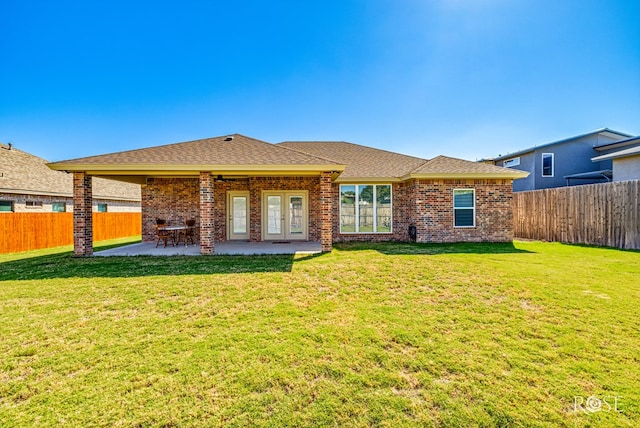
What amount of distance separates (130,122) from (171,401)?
18313mm

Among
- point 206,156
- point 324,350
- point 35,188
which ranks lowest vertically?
point 324,350

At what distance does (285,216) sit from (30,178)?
14.3 meters

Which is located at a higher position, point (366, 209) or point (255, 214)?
point (366, 209)

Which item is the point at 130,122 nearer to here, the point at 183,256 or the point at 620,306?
the point at 183,256

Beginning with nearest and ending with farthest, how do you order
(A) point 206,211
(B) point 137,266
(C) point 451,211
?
(B) point 137,266 < (A) point 206,211 < (C) point 451,211

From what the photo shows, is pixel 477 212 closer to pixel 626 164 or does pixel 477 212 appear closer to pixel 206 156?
pixel 626 164

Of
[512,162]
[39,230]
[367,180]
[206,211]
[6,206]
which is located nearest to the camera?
[206,211]

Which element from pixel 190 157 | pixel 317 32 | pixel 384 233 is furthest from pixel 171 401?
pixel 317 32

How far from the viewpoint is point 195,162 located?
905cm

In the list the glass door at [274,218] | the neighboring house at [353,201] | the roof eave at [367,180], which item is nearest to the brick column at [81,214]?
the neighboring house at [353,201]

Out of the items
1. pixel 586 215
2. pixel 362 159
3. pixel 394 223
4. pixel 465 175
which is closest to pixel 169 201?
pixel 362 159

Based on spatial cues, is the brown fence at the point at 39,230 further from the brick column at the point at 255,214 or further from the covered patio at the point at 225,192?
the brick column at the point at 255,214

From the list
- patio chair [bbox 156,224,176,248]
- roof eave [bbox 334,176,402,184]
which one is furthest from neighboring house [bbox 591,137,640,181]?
patio chair [bbox 156,224,176,248]

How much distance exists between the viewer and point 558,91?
1334 cm
